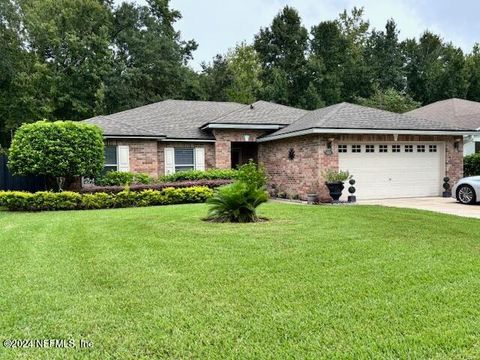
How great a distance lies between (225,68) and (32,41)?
50.2ft

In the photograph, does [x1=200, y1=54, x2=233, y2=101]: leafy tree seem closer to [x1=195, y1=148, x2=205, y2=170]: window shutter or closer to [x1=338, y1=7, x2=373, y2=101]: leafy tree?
[x1=338, y1=7, x2=373, y2=101]: leafy tree

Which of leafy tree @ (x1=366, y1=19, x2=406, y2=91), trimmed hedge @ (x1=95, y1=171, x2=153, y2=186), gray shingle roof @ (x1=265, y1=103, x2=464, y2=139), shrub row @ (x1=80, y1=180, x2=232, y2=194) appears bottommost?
shrub row @ (x1=80, y1=180, x2=232, y2=194)

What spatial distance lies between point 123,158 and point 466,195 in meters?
12.2

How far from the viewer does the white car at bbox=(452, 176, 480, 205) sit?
1287cm

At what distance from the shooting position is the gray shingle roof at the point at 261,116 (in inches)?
727

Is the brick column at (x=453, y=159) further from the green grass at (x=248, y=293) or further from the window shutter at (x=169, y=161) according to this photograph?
the window shutter at (x=169, y=161)

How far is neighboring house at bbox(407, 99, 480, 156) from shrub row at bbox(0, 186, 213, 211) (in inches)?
534

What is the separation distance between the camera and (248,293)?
4.13 meters

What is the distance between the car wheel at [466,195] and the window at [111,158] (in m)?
12.3

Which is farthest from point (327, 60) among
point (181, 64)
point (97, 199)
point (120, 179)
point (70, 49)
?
point (97, 199)

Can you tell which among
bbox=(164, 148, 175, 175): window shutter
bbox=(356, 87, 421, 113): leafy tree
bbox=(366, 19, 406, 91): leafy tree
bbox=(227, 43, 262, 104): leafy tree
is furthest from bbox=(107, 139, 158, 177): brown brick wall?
bbox=(366, 19, 406, 91): leafy tree

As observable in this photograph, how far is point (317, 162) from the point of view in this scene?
47.8 feet

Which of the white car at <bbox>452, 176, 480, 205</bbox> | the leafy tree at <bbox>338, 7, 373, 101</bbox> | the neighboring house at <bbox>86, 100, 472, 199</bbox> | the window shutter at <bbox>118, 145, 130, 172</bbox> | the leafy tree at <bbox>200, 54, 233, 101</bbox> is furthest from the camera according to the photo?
the leafy tree at <bbox>338, 7, 373, 101</bbox>

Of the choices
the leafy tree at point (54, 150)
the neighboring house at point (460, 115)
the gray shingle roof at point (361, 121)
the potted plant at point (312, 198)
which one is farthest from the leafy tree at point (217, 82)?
the potted plant at point (312, 198)
